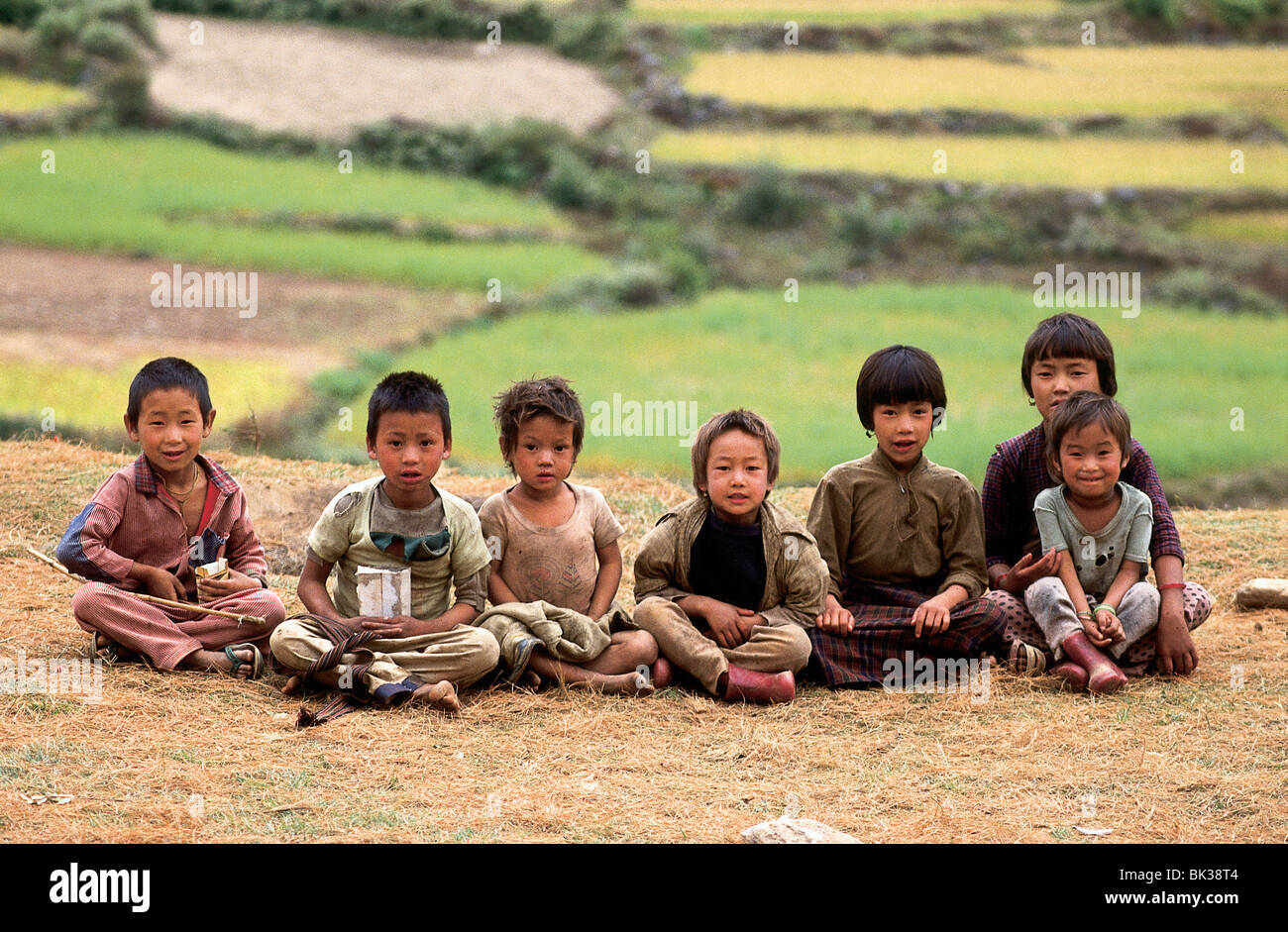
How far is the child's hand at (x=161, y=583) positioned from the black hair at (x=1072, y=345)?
135 inches

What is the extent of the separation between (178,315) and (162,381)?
11077 millimetres

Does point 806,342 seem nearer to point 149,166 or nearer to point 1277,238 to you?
point 1277,238

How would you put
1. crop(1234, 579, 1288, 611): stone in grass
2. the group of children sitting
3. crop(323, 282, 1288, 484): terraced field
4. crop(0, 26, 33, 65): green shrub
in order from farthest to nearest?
crop(0, 26, 33, 65): green shrub < crop(323, 282, 1288, 484): terraced field < crop(1234, 579, 1288, 611): stone in grass < the group of children sitting

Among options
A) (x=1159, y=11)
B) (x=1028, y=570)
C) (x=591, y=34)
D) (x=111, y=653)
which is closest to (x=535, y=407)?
(x=111, y=653)

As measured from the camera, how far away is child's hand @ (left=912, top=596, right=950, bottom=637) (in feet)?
17.5

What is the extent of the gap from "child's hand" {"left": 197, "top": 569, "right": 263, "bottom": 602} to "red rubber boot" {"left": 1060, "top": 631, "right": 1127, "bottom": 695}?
3.09 metres

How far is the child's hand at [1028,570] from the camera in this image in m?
5.47

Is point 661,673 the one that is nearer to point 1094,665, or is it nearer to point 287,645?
point 287,645

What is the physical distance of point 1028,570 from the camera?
5.53 m

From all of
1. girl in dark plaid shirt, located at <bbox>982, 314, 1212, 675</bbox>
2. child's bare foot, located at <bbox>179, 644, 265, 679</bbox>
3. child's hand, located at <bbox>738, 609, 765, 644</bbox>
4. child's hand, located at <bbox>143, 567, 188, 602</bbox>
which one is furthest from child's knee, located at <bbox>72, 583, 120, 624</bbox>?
girl in dark plaid shirt, located at <bbox>982, 314, 1212, 675</bbox>

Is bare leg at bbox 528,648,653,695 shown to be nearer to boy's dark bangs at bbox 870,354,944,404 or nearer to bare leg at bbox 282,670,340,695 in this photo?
bare leg at bbox 282,670,340,695

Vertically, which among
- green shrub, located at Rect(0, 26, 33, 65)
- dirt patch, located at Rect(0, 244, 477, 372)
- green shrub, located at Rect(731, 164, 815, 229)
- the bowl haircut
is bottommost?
the bowl haircut

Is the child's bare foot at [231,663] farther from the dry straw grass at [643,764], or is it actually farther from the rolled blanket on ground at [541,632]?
the rolled blanket on ground at [541,632]

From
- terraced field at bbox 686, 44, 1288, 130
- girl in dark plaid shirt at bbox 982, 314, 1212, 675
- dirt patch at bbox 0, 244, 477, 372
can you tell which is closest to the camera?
girl in dark plaid shirt at bbox 982, 314, 1212, 675
